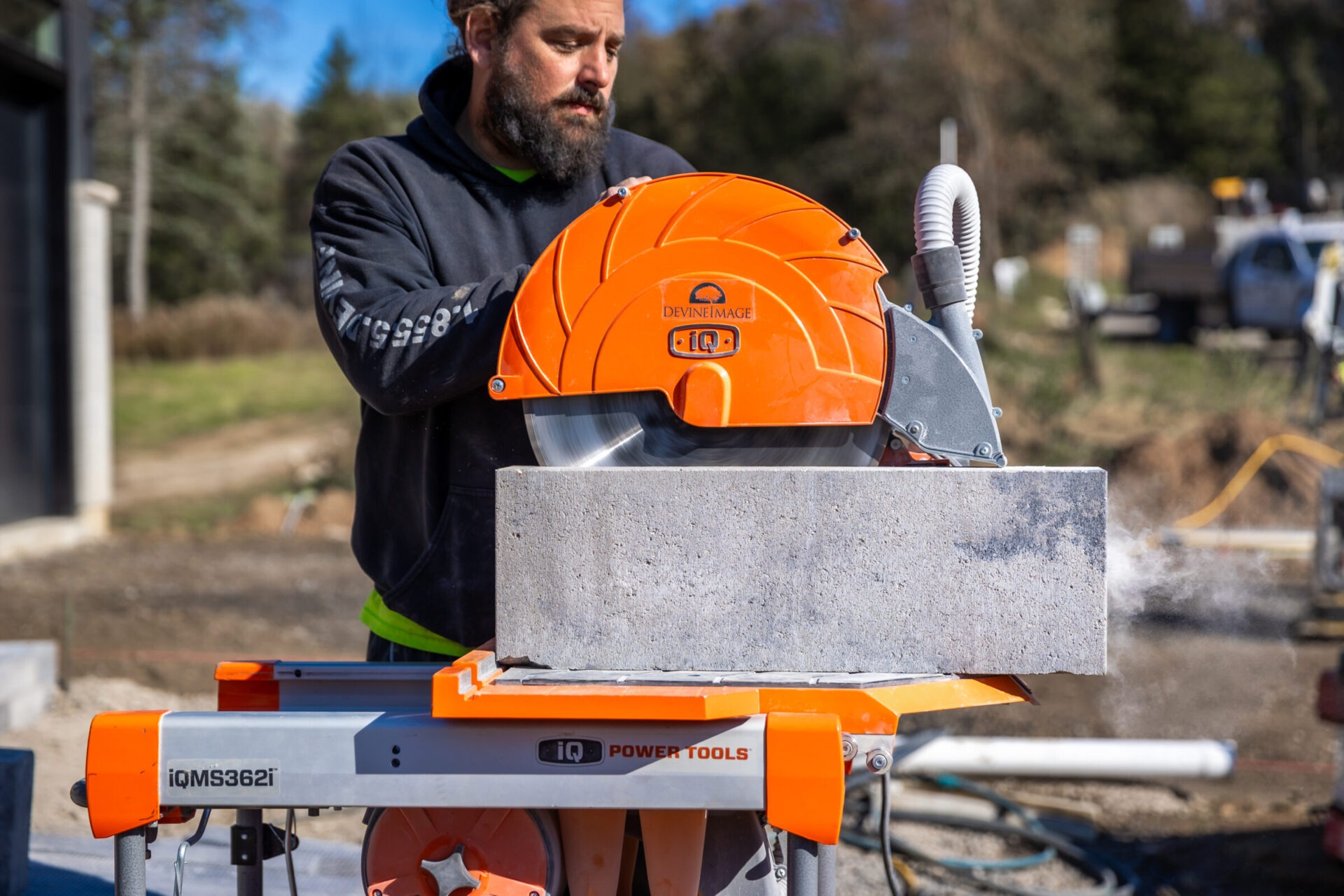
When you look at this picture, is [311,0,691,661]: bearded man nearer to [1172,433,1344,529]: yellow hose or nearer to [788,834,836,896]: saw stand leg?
[788,834,836,896]: saw stand leg

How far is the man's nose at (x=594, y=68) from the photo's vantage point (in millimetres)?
2154

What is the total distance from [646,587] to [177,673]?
501cm

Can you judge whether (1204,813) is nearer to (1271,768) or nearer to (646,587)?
(1271,768)

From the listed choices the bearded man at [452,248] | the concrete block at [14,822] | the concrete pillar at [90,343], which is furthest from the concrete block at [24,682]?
the concrete pillar at [90,343]

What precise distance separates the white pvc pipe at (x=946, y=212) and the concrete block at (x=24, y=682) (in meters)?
4.33

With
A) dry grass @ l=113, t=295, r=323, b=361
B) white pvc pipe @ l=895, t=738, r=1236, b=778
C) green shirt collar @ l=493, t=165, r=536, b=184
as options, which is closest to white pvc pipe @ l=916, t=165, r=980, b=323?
green shirt collar @ l=493, t=165, r=536, b=184

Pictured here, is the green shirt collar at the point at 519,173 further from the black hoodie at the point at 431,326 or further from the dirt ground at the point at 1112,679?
the dirt ground at the point at 1112,679

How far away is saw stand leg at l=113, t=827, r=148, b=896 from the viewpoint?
5.59 ft

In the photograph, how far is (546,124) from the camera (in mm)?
2158

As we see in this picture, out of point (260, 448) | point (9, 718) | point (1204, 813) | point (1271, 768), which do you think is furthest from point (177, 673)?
point (260, 448)

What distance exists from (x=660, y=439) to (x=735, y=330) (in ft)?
0.69

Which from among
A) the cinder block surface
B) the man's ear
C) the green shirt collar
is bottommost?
the cinder block surface

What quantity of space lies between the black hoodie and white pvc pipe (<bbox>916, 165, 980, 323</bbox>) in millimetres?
619

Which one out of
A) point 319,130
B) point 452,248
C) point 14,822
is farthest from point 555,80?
point 319,130
